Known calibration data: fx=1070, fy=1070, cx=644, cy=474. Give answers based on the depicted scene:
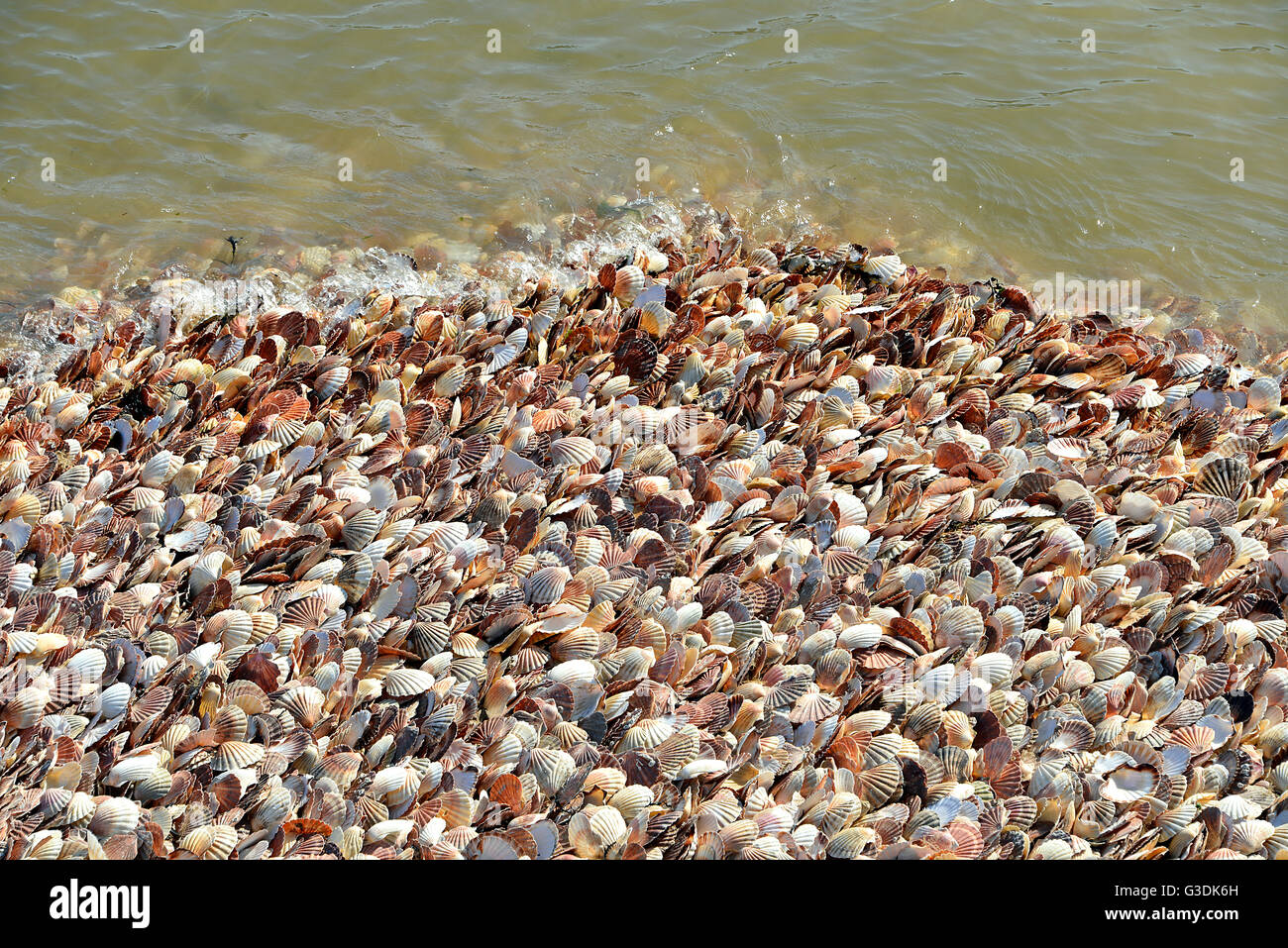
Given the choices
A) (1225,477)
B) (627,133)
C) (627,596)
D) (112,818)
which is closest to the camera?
(112,818)

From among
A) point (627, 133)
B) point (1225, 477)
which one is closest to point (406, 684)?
point (1225, 477)

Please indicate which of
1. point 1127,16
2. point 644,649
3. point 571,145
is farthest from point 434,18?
point 644,649

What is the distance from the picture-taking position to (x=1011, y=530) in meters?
4.16

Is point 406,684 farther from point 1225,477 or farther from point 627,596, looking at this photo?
point 1225,477

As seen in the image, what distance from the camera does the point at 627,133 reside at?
299 inches

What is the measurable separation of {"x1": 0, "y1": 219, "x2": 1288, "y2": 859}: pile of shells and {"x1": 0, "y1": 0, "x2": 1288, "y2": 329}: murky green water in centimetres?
188

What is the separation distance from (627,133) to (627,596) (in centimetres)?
490

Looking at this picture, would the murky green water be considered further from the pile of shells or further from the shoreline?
the pile of shells

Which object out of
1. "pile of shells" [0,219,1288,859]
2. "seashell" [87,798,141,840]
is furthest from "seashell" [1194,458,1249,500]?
"seashell" [87,798,141,840]

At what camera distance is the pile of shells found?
300cm

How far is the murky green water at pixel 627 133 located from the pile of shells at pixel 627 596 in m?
1.88

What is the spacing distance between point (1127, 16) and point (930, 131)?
10.1 ft

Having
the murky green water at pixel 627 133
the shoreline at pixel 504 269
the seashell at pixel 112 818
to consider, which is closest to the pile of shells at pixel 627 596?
the seashell at pixel 112 818

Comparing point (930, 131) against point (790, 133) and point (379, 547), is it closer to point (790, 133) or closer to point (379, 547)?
point (790, 133)
